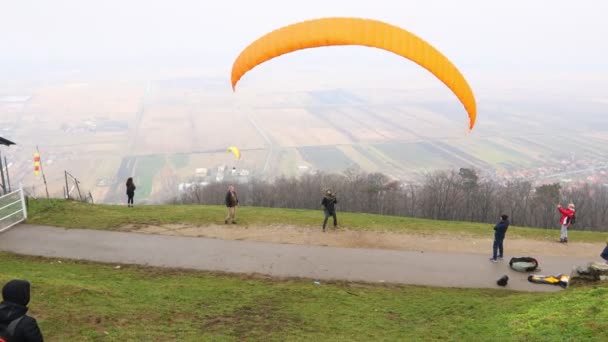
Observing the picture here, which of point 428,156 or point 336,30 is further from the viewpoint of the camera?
point 428,156

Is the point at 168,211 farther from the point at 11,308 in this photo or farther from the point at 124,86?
the point at 124,86

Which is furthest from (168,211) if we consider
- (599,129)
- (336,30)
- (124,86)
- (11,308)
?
(124,86)

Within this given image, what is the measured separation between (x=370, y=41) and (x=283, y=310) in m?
6.37

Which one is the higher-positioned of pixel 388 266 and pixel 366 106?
pixel 366 106

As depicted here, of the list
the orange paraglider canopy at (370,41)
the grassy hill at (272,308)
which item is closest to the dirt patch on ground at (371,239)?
the grassy hill at (272,308)

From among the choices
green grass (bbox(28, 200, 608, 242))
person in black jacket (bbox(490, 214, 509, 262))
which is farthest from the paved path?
green grass (bbox(28, 200, 608, 242))

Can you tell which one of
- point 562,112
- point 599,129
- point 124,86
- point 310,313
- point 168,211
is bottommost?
point 310,313

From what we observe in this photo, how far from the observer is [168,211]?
17703mm

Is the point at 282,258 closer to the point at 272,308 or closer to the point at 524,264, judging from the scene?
the point at 272,308

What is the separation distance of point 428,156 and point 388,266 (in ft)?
251

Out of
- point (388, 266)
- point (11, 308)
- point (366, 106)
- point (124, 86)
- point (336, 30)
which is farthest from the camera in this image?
point (124, 86)

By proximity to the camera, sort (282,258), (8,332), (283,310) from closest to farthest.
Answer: (8,332) < (283,310) < (282,258)

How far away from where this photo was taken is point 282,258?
12.6 m

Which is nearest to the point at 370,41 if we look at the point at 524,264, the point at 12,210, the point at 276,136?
the point at 524,264
